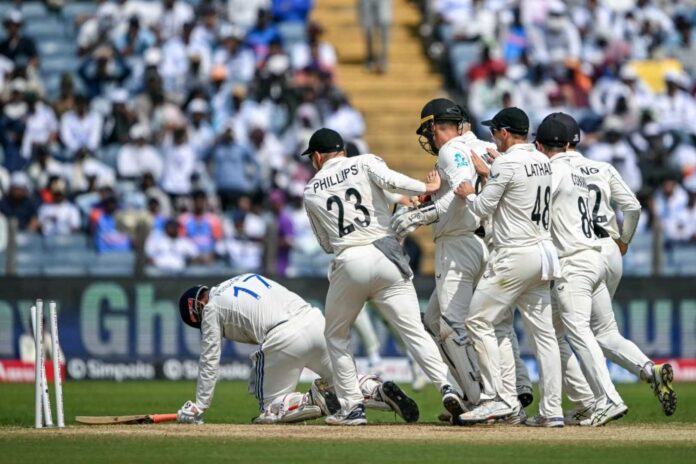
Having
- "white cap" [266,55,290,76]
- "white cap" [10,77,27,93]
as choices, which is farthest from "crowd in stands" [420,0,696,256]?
"white cap" [10,77,27,93]

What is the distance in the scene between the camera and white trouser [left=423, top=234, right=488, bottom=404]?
13.9 meters

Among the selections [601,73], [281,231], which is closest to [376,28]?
[601,73]

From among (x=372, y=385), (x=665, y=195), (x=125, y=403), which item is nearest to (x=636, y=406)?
(x=372, y=385)

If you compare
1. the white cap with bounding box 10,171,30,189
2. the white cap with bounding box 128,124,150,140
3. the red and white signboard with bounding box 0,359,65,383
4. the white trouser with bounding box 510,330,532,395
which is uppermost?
the white cap with bounding box 128,124,150,140

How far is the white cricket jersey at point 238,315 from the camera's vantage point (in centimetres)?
1419

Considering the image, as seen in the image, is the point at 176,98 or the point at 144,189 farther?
the point at 176,98

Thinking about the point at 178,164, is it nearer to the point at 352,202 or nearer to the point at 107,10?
the point at 107,10

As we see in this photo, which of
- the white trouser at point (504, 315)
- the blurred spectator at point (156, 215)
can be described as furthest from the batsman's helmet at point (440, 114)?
the blurred spectator at point (156, 215)

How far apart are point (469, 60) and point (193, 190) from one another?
259 inches

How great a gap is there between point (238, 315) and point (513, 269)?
2.75 m

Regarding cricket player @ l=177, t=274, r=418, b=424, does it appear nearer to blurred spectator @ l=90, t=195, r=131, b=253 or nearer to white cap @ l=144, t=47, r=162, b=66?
blurred spectator @ l=90, t=195, r=131, b=253

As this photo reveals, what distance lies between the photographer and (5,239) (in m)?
23.0

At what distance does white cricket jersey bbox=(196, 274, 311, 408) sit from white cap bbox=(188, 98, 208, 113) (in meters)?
11.8

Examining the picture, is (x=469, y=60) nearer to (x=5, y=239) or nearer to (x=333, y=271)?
(x=5, y=239)
